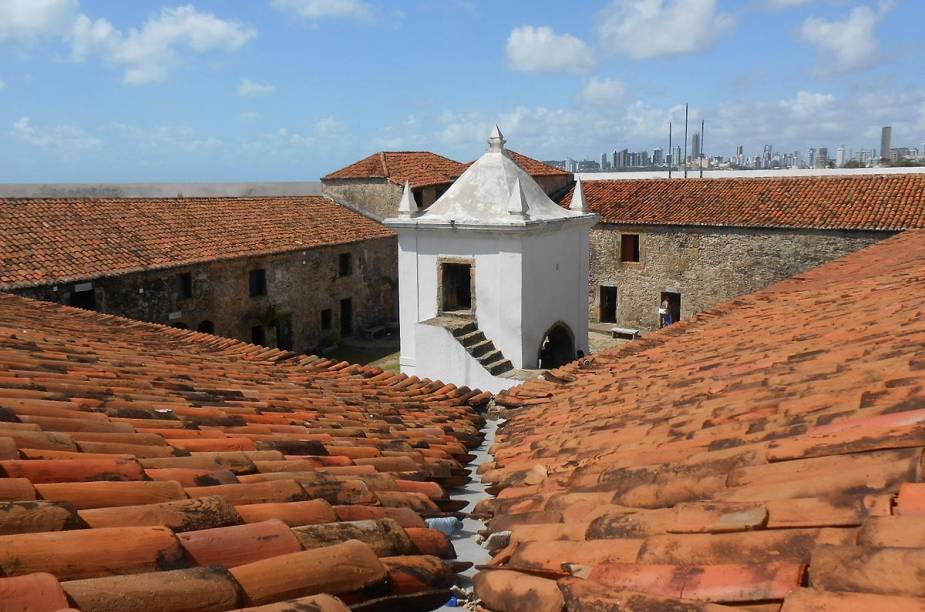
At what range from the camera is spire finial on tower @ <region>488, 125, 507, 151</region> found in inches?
567

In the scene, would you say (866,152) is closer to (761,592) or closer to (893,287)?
(893,287)

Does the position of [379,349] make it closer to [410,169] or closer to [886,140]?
[410,169]

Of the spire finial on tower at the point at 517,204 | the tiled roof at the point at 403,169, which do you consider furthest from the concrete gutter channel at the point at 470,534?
the tiled roof at the point at 403,169

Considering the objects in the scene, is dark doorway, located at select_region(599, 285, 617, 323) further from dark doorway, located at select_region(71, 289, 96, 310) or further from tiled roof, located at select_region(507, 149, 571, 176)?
dark doorway, located at select_region(71, 289, 96, 310)

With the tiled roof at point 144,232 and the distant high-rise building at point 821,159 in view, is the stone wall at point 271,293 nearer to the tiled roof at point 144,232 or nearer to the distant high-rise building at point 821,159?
the tiled roof at point 144,232

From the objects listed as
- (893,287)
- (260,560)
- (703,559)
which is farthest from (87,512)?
(893,287)

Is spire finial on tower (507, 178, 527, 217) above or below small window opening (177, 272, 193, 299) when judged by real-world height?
above

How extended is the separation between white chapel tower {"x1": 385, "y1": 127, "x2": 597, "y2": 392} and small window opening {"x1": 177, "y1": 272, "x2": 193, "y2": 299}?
29.0 ft

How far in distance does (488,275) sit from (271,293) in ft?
39.3

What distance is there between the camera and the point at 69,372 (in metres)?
5.12

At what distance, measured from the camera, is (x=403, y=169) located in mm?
30422

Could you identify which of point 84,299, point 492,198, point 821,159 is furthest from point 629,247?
point 821,159

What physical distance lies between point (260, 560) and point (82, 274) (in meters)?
17.6

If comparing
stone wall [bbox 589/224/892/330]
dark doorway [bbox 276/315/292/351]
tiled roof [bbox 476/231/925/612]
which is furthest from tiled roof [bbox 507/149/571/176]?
tiled roof [bbox 476/231/925/612]
